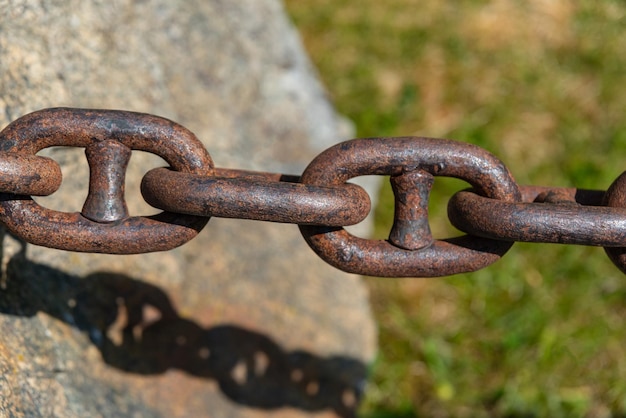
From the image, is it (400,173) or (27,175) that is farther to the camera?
(400,173)

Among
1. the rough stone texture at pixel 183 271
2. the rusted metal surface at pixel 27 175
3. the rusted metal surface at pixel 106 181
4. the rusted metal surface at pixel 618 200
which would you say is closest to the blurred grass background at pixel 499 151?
the rough stone texture at pixel 183 271

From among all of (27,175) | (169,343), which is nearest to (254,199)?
(27,175)

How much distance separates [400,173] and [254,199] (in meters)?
0.31

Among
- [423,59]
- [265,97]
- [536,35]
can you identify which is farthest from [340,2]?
[265,97]

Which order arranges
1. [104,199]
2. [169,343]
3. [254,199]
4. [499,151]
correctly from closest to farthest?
[254,199] → [104,199] → [169,343] → [499,151]

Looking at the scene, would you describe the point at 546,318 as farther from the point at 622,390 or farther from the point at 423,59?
the point at 423,59

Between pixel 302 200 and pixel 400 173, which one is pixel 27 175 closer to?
pixel 302 200

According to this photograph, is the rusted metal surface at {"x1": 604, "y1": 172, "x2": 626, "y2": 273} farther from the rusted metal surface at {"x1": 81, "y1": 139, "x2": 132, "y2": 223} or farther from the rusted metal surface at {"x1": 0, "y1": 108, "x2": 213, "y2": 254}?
the rusted metal surface at {"x1": 81, "y1": 139, "x2": 132, "y2": 223}

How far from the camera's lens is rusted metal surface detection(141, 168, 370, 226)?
4.29 feet

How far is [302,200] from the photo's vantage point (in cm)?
131

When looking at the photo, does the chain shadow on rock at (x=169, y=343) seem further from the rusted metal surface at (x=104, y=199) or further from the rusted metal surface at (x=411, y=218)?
the rusted metal surface at (x=411, y=218)

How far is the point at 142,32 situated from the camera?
2158 millimetres

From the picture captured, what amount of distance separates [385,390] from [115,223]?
1.77m

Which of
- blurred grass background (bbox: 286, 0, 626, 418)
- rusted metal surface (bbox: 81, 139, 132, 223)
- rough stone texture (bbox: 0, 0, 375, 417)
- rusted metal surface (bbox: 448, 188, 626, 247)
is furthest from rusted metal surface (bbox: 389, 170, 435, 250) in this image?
blurred grass background (bbox: 286, 0, 626, 418)
